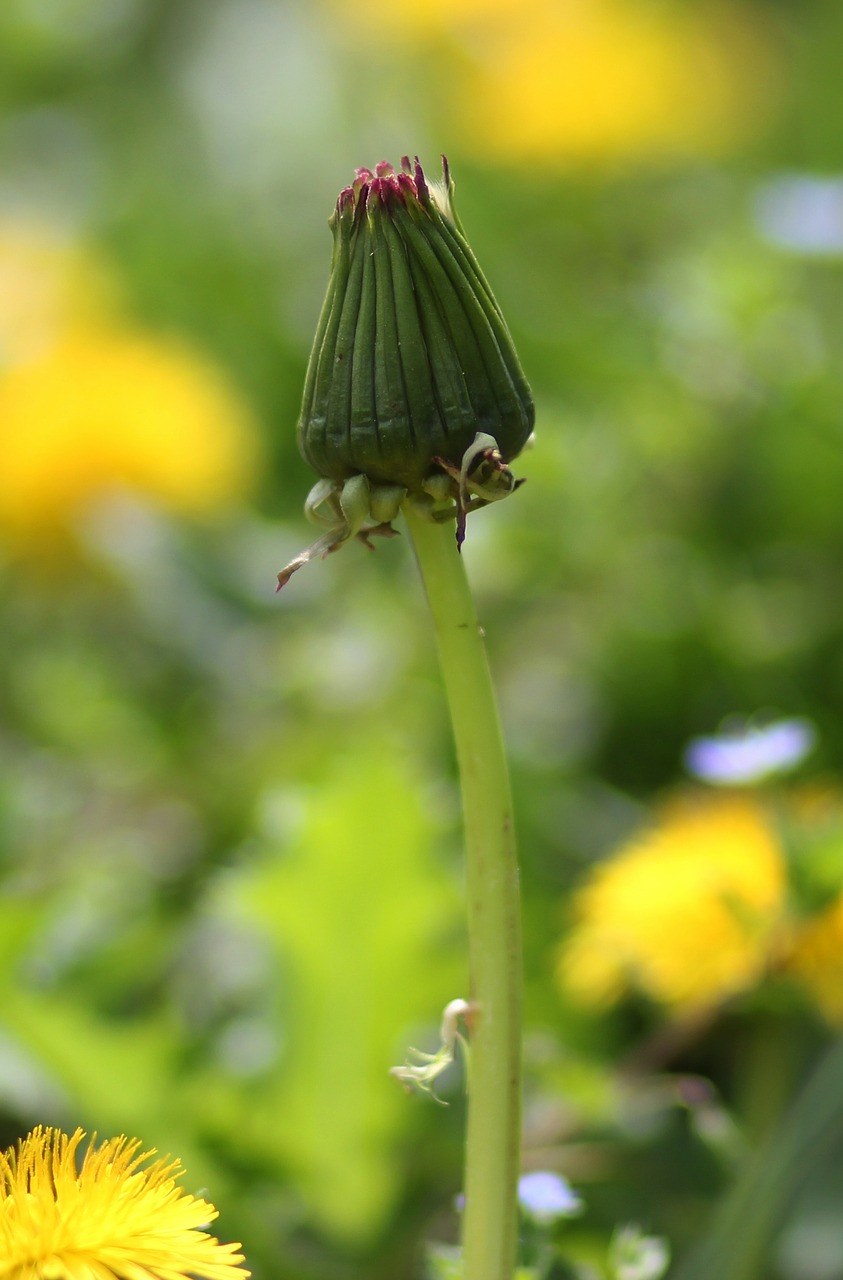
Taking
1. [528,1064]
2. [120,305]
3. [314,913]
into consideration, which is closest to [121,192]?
[120,305]

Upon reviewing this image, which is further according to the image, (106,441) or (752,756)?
(106,441)

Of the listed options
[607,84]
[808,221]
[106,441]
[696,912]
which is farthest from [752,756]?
[607,84]

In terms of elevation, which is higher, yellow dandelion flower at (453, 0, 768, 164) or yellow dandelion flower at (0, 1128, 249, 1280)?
yellow dandelion flower at (453, 0, 768, 164)

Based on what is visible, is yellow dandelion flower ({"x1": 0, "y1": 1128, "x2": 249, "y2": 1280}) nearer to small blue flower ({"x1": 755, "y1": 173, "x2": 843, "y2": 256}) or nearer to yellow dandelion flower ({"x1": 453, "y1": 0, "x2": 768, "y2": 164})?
small blue flower ({"x1": 755, "y1": 173, "x2": 843, "y2": 256})

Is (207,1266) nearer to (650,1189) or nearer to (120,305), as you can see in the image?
(650,1189)

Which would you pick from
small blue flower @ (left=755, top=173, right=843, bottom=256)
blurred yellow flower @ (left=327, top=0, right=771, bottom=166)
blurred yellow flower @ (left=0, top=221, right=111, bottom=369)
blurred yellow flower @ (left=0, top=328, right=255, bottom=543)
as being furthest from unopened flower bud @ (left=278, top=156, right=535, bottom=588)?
blurred yellow flower @ (left=327, top=0, right=771, bottom=166)

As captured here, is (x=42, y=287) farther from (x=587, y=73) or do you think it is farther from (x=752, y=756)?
(x=752, y=756)
